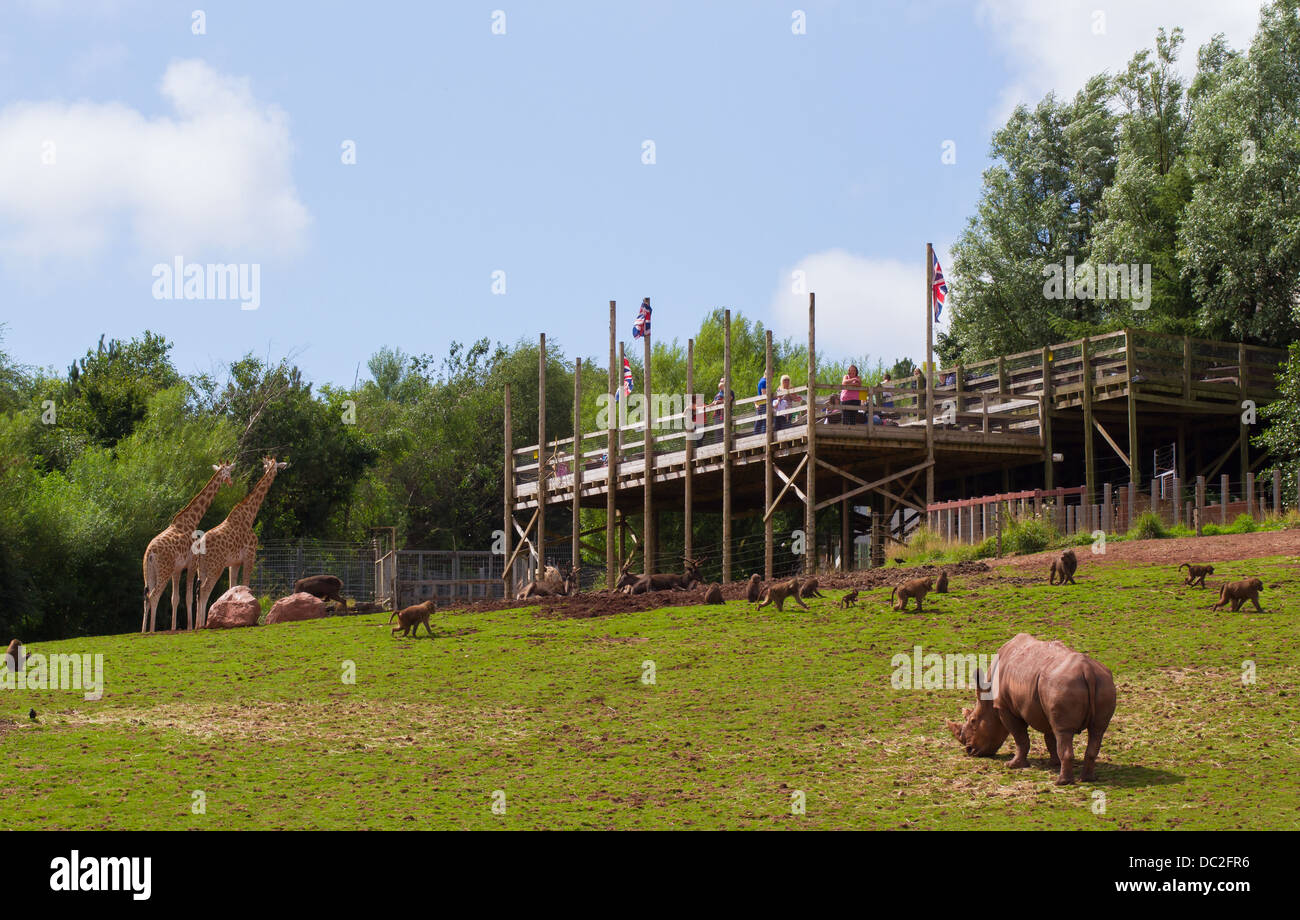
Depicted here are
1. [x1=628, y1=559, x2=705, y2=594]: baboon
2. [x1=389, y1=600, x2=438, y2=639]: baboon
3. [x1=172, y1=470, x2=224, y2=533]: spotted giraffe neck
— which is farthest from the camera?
[x1=172, y1=470, x2=224, y2=533]: spotted giraffe neck

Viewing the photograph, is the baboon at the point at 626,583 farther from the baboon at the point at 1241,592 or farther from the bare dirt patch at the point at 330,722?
the baboon at the point at 1241,592

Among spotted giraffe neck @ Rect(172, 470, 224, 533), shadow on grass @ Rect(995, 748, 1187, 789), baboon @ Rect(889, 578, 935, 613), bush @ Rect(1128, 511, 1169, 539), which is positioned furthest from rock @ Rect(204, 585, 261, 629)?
shadow on grass @ Rect(995, 748, 1187, 789)

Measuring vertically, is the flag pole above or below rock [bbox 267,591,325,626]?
above

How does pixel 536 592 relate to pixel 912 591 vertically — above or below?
below

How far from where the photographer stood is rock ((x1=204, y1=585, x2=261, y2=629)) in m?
31.6

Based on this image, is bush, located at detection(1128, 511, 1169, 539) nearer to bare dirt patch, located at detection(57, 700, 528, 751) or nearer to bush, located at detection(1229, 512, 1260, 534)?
bush, located at detection(1229, 512, 1260, 534)

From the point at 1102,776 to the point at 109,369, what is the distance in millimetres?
53021

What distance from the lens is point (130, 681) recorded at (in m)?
22.4

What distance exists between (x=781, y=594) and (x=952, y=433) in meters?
12.2

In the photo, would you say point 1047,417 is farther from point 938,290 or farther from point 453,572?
point 453,572

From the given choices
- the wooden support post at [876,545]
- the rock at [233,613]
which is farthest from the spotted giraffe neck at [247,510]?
the wooden support post at [876,545]

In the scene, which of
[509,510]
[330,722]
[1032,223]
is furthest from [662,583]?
[1032,223]

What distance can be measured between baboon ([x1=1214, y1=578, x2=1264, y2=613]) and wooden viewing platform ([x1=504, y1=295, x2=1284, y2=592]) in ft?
36.9

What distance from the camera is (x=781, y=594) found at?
1044 inches
